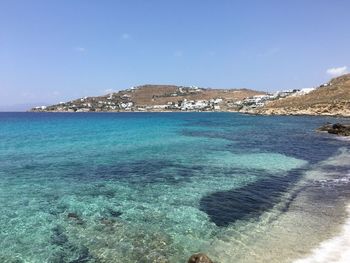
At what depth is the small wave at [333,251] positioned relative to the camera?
56.5 feet

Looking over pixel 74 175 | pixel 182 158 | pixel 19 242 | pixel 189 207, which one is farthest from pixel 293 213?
pixel 182 158

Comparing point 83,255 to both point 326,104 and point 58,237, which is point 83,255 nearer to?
point 58,237

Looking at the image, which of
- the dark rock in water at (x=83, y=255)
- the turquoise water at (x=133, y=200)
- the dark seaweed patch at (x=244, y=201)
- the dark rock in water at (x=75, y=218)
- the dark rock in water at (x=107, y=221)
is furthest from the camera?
the dark seaweed patch at (x=244, y=201)

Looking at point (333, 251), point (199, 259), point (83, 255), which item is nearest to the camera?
point (199, 259)

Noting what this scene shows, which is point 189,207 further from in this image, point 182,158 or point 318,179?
point 182,158

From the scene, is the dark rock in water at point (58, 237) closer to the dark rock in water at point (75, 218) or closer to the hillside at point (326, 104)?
the dark rock in water at point (75, 218)

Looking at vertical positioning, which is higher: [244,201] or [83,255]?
[83,255]

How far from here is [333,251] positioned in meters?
Answer: 18.2

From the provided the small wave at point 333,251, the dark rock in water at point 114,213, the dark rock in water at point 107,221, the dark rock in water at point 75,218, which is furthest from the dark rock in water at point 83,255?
the small wave at point 333,251

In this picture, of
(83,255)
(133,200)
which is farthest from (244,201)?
(83,255)

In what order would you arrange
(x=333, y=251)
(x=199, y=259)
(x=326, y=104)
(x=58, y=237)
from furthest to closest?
1. (x=326, y=104)
2. (x=58, y=237)
3. (x=333, y=251)
4. (x=199, y=259)

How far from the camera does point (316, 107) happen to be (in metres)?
172

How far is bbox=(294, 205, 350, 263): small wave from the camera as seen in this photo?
56.5 feet

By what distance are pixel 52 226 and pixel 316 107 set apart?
167433mm
